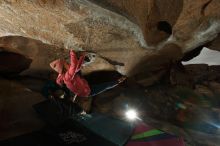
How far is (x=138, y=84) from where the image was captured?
7680mm

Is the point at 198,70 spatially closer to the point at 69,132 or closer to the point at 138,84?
the point at 138,84

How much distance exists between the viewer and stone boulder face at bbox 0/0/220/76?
378cm

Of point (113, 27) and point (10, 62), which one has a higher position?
point (113, 27)

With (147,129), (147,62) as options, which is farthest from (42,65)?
(147,129)

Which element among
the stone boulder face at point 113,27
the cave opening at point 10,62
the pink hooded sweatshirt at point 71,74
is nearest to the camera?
the stone boulder face at point 113,27

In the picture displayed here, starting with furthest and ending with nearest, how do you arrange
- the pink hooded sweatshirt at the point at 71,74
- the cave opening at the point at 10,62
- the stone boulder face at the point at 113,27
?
the cave opening at the point at 10,62 → the pink hooded sweatshirt at the point at 71,74 → the stone boulder face at the point at 113,27

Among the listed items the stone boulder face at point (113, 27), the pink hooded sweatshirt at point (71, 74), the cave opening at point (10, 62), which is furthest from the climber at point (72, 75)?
the cave opening at point (10, 62)

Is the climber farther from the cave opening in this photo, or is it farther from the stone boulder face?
the cave opening

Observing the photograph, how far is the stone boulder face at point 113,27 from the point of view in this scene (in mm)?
3775

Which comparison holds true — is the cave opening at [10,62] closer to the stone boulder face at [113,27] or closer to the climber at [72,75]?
the stone boulder face at [113,27]

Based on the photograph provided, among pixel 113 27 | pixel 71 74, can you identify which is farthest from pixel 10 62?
pixel 113 27

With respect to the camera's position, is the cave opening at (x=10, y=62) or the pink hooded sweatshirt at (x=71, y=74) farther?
the cave opening at (x=10, y=62)

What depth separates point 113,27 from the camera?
14.5 ft

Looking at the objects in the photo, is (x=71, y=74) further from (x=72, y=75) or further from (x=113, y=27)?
(x=113, y=27)
